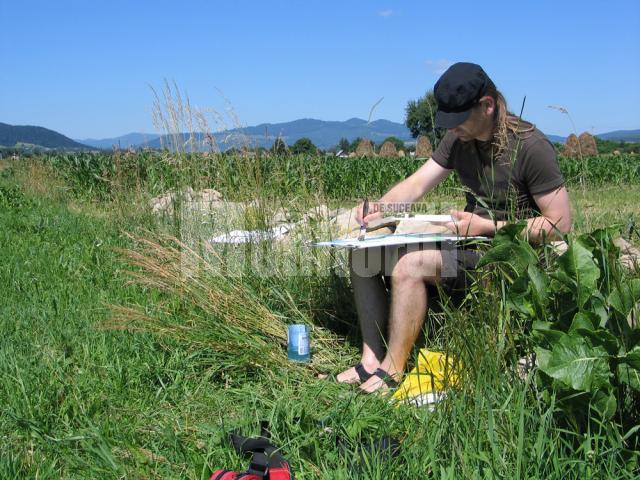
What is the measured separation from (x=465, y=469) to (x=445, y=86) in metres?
1.82

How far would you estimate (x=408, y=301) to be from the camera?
301cm

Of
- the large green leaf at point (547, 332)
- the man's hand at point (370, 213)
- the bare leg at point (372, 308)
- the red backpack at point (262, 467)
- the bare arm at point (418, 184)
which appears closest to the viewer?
the large green leaf at point (547, 332)

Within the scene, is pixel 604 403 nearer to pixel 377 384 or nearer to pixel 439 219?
pixel 377 384

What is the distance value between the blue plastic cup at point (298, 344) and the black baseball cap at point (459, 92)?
46.7 inches

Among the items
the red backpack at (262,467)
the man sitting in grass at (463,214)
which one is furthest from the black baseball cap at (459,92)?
the red backpack at (262,467)

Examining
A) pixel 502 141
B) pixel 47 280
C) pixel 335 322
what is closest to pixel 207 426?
pixel 335 322

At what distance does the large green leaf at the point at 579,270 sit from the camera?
1.95 m

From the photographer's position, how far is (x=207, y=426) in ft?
8.18

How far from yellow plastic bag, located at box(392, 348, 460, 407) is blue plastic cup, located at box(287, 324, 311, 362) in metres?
0.56

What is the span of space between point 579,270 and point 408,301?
110 centimetres

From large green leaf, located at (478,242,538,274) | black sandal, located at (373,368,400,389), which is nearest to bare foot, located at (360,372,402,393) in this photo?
black sandal, located at (373,368,400,389)

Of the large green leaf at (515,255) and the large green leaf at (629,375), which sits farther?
the large green leaf at (515,255)

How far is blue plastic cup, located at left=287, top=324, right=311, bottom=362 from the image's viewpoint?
3248 millimetres

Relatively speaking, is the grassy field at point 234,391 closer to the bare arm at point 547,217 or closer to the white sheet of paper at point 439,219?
the bare arm at point 547,217
